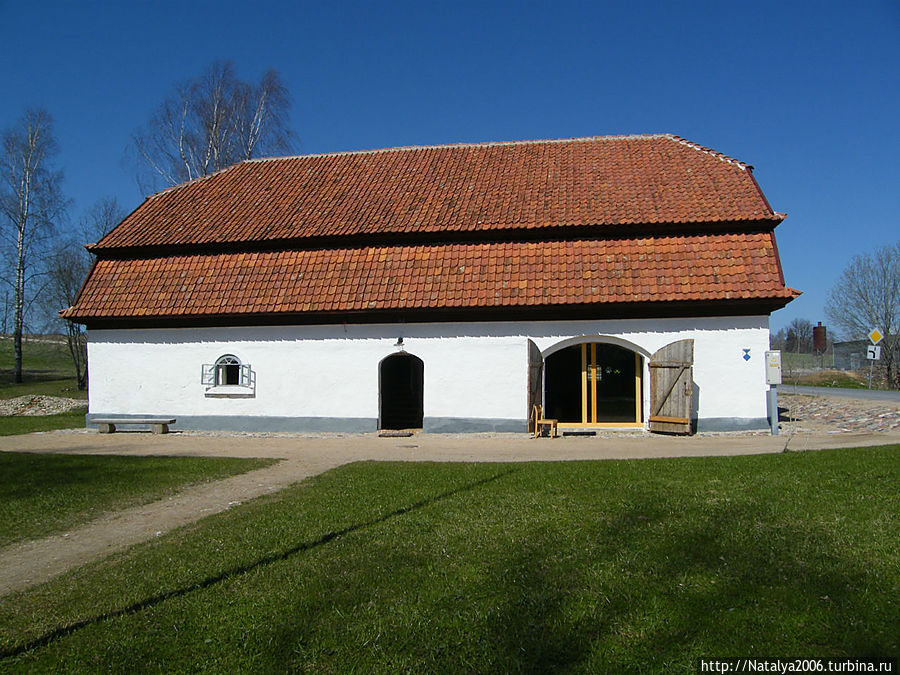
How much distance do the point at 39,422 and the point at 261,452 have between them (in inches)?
512

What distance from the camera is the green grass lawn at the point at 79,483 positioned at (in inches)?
334

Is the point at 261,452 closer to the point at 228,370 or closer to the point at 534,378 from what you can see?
the point at 228,370

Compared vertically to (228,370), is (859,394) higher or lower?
lower

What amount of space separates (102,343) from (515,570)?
17.4 m

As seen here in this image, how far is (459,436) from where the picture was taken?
1684 centimetres

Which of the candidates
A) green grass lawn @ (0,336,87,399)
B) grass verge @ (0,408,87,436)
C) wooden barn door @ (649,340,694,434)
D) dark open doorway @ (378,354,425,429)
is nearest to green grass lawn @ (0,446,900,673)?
wooden barn door @ (649,340,694,434)

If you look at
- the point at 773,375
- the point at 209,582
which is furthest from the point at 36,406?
the point at 773,375

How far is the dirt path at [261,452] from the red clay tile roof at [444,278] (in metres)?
3.28

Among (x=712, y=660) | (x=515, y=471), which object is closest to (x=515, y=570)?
(x=712, y=660)

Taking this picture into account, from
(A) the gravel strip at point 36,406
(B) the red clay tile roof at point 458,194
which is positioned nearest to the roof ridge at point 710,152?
(B) the red clay tile roof at point 458,194

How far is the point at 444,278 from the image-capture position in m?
17.4

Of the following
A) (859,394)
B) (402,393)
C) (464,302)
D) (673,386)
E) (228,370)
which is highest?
(464,302)

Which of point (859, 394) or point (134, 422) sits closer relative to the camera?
point (134, 422)

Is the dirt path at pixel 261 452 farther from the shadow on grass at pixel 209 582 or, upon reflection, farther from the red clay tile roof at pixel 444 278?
the red clay tile roof at pixel 444 278
